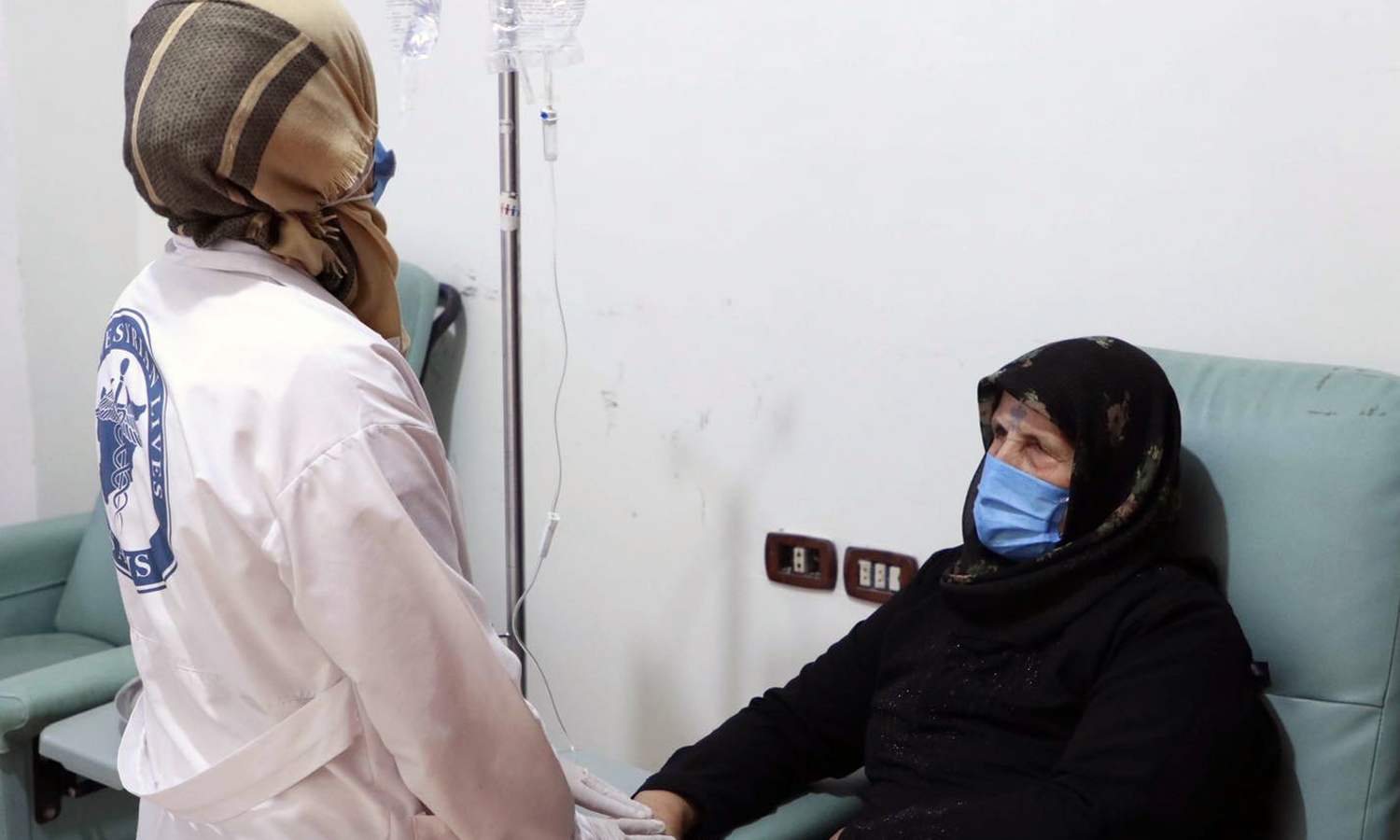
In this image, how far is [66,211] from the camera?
286 cm

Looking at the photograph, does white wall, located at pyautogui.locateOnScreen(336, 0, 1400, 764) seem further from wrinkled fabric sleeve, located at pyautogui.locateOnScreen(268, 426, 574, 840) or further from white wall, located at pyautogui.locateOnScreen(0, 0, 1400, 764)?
wrinkled fabric sleeve, located at pyautogui.locateOnScreen(268, 426, 574, 840)

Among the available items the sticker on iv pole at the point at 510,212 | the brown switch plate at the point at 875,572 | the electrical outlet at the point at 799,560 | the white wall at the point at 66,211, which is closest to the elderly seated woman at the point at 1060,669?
the brown switch plate at the point at 875,572

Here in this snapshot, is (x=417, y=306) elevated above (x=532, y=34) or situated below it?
below

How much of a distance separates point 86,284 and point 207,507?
2.13 metres

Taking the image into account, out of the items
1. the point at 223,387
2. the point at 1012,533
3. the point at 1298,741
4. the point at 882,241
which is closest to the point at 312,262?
the point at 223,387

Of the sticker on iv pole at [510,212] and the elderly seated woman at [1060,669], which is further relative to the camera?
the sticker on iv pole at [510,212]

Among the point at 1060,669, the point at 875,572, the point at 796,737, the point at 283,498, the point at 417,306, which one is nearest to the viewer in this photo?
the point at 283,498

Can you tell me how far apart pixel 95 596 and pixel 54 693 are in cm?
63

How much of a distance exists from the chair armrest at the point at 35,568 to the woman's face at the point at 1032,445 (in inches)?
77.2

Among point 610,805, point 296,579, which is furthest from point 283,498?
point 610,805

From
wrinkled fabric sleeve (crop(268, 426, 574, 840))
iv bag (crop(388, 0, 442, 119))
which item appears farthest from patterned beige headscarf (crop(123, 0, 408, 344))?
iv bag (crop(388, 0, 442, 119))

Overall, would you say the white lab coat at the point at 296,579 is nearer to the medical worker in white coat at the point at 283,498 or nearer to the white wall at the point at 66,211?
the medical worker in white coat at the point at 283,498

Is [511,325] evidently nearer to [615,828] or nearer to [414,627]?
[615,828]

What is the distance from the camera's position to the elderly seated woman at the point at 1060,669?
4.50 ft
